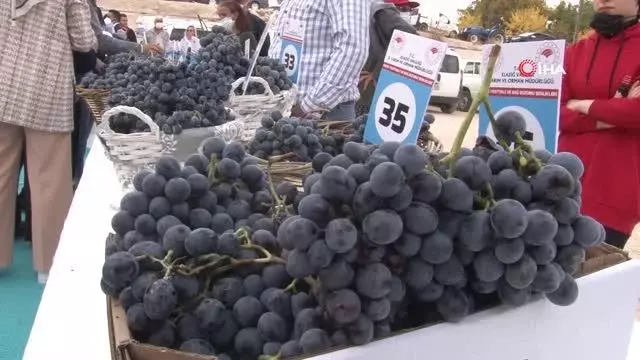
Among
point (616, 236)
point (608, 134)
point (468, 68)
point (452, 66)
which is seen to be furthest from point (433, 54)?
point (468, 68)

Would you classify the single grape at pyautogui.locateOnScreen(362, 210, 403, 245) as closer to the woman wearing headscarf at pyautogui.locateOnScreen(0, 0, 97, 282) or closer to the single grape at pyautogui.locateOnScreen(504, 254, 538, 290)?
the single grape at pyautogui.locateOnScreen(504, 254, 538, 290)

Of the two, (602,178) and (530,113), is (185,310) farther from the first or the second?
(602,178)

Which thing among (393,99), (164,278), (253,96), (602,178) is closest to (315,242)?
(164,278)

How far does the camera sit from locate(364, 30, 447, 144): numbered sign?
48.4 inches

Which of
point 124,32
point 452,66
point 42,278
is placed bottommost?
point 452,66

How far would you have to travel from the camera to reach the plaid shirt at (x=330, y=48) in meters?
2.45

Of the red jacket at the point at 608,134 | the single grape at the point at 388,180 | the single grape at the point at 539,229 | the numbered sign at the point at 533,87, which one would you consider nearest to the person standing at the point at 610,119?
the red jacket at the point at 608,134

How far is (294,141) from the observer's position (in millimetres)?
1463

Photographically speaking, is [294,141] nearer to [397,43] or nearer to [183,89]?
[397,43]

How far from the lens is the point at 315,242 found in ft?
2.25

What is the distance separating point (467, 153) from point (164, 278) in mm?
428

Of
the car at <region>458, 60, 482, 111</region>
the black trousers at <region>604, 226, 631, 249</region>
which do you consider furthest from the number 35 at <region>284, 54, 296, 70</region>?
the car at <region>458, 60, 482, 111</region>

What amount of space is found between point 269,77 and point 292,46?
617 mm

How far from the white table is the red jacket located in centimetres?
76
